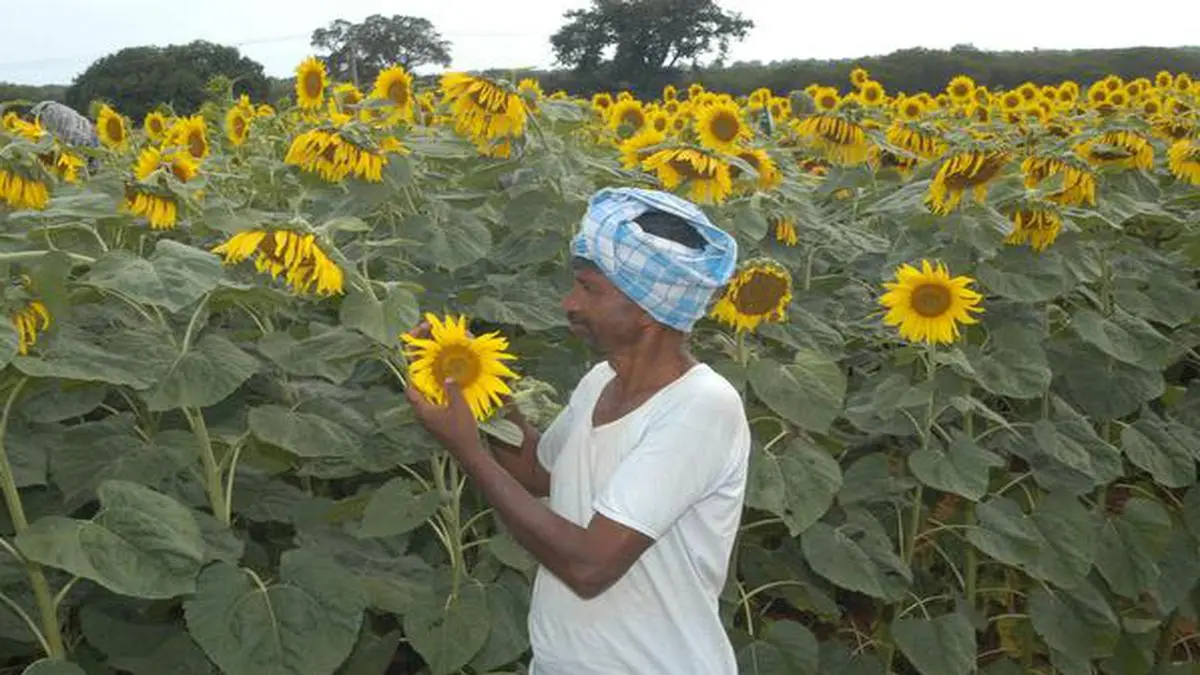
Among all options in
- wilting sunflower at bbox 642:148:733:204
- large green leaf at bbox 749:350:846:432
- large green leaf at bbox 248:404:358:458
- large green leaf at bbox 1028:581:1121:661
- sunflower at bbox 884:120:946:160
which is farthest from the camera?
sunflower at bbox 884:120:946:160

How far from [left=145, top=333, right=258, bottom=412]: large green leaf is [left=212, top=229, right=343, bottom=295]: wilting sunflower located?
0.55 ft

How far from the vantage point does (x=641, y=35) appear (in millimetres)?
26250

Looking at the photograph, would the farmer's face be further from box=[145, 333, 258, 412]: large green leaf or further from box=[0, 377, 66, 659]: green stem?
box=[0, 377, 66, 659]: green stem

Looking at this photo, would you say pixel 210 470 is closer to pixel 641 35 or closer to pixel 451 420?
pixel 451 420

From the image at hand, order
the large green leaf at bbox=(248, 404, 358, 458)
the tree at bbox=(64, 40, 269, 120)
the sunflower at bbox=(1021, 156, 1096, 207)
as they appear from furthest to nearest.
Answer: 1. the tree at bbox=(64, 40, 269, 120)
2. the sunflower at bbox=(1021, 156, 1096, 207)
3. the large green leaf at bbox=(248, 404, 358, 458)

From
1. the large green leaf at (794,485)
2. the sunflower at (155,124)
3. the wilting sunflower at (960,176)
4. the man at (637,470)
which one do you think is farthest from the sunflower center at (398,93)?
the man at (637,470)

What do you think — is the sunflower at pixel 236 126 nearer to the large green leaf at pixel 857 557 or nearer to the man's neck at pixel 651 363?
the large green leaf at pixel 857 557

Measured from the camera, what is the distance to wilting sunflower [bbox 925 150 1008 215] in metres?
3.70

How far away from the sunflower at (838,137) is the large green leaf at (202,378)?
2902 millimetres

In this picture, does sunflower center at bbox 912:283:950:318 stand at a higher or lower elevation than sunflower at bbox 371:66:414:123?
lower

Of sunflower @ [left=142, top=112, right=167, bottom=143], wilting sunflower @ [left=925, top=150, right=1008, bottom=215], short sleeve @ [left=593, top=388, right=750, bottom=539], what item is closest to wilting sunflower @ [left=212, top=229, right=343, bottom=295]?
short sleeve @ [left=593, top=388, right=750, bottom=539]

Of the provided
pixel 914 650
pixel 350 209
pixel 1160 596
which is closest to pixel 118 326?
pixel 350 209

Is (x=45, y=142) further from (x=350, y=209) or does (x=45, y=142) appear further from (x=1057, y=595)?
(x=1057, y=595)

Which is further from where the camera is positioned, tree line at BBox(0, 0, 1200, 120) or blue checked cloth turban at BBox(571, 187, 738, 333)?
tree line at BBox(0, 0, 1200, 120)
